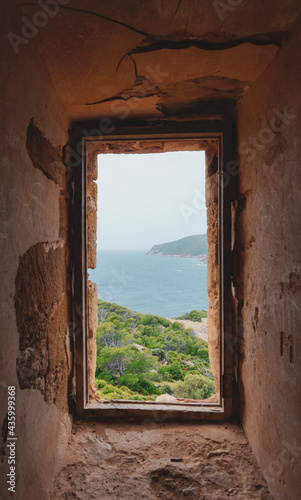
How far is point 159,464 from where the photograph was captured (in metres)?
1.45

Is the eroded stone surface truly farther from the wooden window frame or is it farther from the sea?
the sea

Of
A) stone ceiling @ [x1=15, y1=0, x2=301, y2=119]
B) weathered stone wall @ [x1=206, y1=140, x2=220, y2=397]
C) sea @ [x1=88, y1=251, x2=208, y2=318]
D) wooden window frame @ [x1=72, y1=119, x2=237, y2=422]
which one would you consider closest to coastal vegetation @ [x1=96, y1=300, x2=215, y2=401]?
wooden window frame @ [x1=72, y1=119, x2=237, y2=422]

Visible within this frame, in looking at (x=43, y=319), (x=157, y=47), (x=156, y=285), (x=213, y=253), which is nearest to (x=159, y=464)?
(x=43, y=319)

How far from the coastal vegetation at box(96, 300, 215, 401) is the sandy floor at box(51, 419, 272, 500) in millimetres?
1517

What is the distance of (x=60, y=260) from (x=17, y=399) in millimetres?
774

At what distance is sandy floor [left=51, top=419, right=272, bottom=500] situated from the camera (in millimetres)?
1296

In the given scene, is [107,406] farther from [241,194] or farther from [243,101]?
[243,101]

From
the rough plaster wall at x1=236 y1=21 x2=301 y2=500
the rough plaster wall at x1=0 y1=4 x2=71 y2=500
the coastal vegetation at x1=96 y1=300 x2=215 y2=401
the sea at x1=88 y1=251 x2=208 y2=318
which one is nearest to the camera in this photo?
the rough plaster wall at x1=0 y1=4 x2=71 y2=500

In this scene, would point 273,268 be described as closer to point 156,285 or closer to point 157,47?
point 157,47

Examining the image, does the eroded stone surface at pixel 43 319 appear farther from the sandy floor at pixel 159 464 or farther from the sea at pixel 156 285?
the sea at pixel 156 285

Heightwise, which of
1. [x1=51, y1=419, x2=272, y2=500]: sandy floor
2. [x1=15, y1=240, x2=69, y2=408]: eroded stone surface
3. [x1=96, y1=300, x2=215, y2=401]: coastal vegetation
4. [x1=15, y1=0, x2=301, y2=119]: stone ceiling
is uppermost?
[x1=15, y1=0, x2=301, y2=119]: stone ceiling

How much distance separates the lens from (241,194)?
166 centimetres

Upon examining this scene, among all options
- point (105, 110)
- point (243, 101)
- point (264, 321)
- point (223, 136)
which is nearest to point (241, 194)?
point (223, 136)

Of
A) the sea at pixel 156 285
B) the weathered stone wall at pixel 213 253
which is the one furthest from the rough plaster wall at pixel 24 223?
the sea at pixel 156 285
